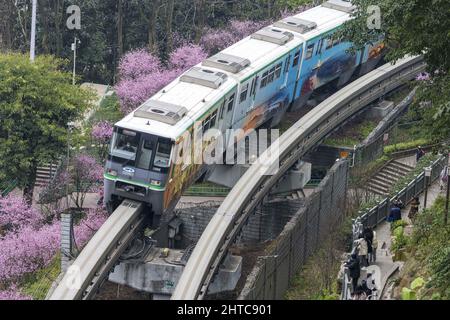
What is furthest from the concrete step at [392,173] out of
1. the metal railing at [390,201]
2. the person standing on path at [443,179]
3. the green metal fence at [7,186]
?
the green metal fence at [7,186]

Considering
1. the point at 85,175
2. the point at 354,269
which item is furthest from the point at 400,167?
the point at 354,269

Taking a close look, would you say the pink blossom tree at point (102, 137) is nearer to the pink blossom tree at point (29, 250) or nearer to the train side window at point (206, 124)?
the pink blossom tree at point (29, 250)

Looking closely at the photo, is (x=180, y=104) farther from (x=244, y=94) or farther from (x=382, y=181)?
(x=382, y=181)

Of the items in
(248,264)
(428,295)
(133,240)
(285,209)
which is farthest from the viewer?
(285,209)

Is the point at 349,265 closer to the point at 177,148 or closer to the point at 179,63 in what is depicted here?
the point at 177,148

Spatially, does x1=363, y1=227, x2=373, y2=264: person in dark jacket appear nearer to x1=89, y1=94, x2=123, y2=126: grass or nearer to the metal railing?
the metal railing

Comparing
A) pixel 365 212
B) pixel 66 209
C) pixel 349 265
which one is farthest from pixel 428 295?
pixel 66 209
